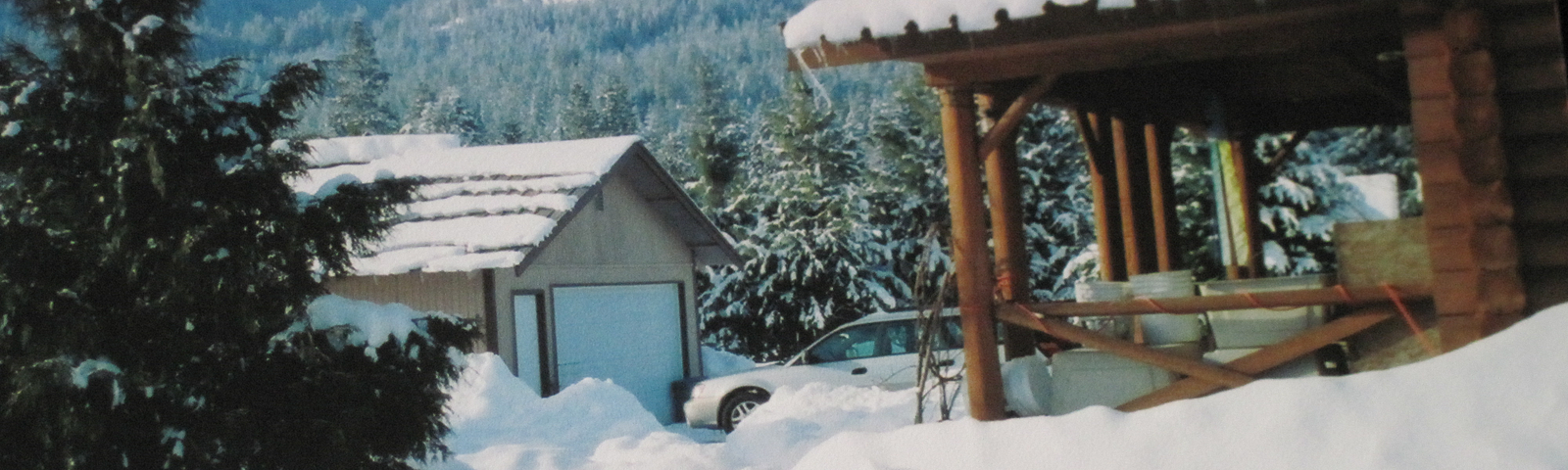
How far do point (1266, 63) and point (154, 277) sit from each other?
6737 mm

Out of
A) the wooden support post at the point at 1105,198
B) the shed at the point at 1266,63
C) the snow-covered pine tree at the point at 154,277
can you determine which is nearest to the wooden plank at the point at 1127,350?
the shed at the point at 1266,63

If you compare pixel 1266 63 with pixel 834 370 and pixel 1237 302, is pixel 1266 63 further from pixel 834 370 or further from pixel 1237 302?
pixel 834 370

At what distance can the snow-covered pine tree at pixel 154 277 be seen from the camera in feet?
22.1

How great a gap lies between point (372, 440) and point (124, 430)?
1146 millimetres

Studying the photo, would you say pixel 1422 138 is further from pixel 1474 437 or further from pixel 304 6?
pixel 304 6

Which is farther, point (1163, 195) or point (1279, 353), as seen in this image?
point (1163, 195)

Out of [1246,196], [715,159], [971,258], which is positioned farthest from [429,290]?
[715,159]

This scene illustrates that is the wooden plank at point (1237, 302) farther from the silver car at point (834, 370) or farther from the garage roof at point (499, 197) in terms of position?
the garage roof at point (499, 197)

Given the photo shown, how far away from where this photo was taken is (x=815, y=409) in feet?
45.1

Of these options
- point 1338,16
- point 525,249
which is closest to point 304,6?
point 525,249

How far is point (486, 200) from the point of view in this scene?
59.6ft

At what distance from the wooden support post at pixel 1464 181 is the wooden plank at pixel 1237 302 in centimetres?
52

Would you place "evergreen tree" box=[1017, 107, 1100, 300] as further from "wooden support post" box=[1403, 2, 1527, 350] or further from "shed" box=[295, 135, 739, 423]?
"wooden support post" box=[1403, 2, 1527, 350]

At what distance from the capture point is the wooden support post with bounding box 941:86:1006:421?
7.09 metres
